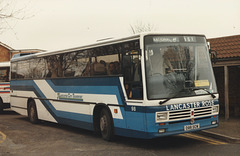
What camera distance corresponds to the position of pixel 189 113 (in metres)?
8.92

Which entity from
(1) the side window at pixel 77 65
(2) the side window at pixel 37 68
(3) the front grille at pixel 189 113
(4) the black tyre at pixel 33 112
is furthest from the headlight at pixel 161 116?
(4) the black tyre at pixel 33 112

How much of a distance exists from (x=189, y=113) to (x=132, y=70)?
184 cm

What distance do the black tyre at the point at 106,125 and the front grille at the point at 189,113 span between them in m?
2.25

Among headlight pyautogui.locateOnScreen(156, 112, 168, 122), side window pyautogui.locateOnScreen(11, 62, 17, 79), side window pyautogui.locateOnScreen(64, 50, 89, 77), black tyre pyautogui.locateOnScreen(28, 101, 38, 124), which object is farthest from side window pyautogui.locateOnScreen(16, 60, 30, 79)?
headlight pyautogui.locateOnScreen(156, 112, 168, 122)

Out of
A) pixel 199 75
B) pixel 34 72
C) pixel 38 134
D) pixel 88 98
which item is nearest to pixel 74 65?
pixel 88 98

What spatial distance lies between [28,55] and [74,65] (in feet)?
16.0

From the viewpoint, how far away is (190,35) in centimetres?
953

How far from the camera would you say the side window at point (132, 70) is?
8961mm

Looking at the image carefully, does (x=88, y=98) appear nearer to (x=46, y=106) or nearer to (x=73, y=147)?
(x=73, y=147)

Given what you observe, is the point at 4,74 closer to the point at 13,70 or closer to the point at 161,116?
→ the point at 13,70

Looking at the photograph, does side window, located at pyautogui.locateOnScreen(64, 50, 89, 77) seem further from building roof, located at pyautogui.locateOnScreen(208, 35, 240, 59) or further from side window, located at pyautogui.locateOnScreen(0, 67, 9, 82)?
side window, located at pyautogui.locateOnScreen(0, 67, 9, 82)

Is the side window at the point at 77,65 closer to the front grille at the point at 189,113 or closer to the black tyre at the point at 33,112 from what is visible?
the black tyre at the point at 33,112

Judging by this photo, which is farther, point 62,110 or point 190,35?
point 62,110

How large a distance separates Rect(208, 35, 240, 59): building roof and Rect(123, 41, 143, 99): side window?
6.48 metres
